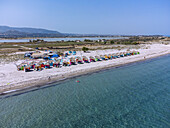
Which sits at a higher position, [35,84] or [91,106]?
[35,84]

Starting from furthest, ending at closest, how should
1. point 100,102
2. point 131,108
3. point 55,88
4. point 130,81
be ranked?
point 130,81 < point 55,88 < point 100,102 < point 131,108

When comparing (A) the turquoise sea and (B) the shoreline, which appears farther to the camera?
(B) the shoreline

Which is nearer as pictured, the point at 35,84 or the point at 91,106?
the point at 91,106

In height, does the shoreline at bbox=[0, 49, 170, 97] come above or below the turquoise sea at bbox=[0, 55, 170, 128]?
above

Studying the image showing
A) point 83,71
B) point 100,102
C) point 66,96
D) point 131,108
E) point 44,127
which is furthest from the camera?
point 83,71

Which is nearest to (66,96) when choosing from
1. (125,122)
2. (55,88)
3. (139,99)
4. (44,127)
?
(55,88)

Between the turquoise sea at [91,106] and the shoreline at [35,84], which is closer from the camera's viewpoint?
the turquoise sea at [91,106]

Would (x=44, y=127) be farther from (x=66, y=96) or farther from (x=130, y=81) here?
(x=130, y=81)

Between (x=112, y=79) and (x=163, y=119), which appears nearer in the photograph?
(x=163, y=119)
